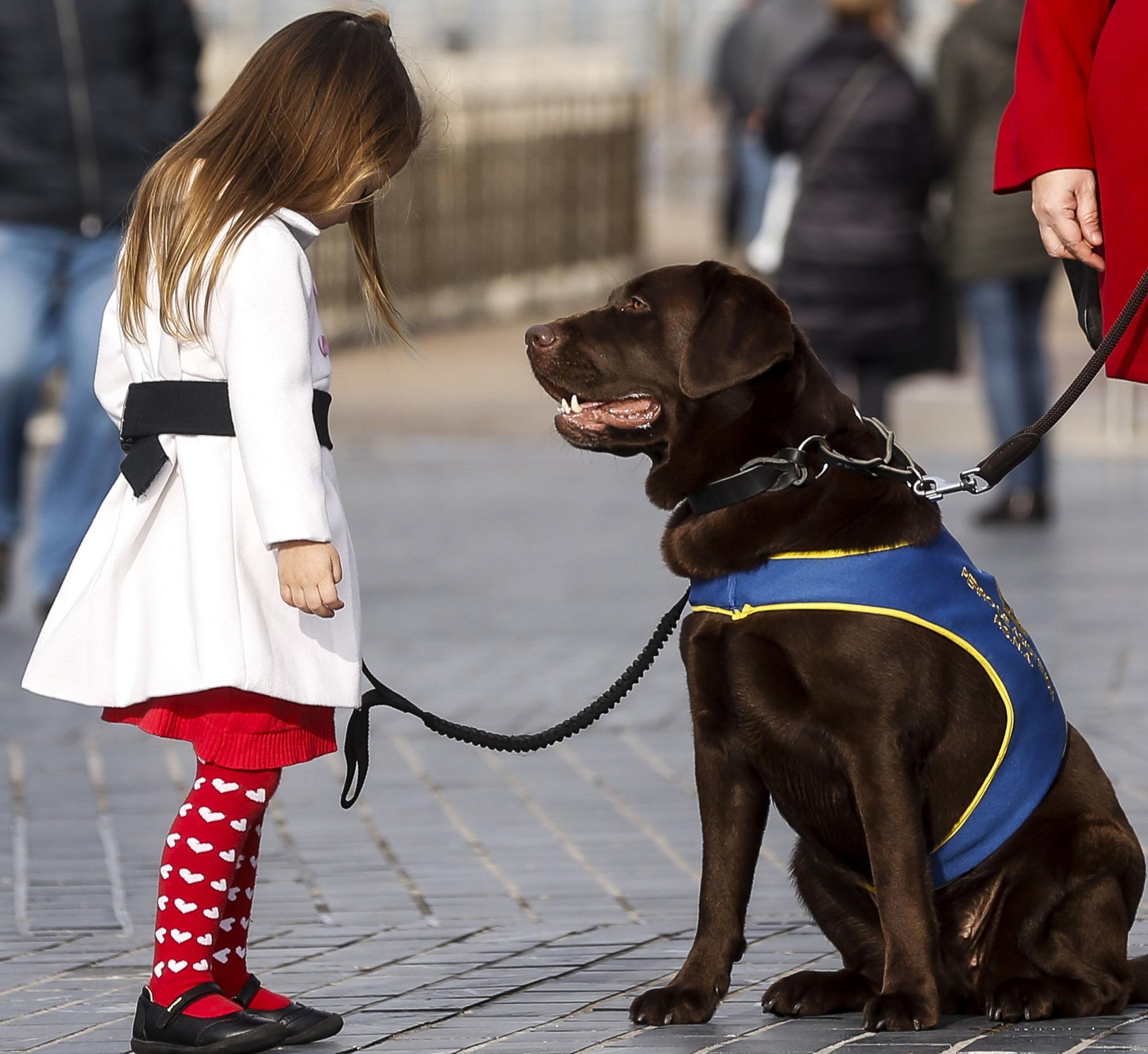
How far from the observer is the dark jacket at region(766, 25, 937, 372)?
945cm

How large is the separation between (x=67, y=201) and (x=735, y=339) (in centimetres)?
428

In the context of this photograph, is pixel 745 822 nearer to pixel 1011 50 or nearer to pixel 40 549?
pixel 40 549

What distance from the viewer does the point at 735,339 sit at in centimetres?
382

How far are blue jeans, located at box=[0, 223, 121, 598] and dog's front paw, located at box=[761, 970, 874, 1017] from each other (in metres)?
4.15

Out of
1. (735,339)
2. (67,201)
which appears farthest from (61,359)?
(735,339)

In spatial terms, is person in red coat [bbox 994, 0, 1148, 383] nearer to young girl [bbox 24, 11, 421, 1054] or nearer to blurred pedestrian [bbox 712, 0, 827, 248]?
young girl [bbox 24, 11, 421, 1054]

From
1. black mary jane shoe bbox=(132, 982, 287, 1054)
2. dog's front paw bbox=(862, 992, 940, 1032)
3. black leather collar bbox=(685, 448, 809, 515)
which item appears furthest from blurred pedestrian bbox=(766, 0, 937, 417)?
black mary jane shoe bbox=(132, 982, 287, 1054)

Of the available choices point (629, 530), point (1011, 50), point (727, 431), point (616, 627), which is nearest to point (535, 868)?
point (727, 431)

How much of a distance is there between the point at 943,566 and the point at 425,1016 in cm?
113

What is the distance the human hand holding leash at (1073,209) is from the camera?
3.84 metres

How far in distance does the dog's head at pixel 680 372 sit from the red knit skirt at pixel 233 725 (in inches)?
27.7

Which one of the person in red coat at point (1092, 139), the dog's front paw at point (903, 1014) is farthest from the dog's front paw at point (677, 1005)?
the person in red coat at point (1092, 139)

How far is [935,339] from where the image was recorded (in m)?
9.71

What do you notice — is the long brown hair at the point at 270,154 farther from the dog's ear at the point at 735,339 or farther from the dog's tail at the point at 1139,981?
the dog's tail at the point at 1139,981
